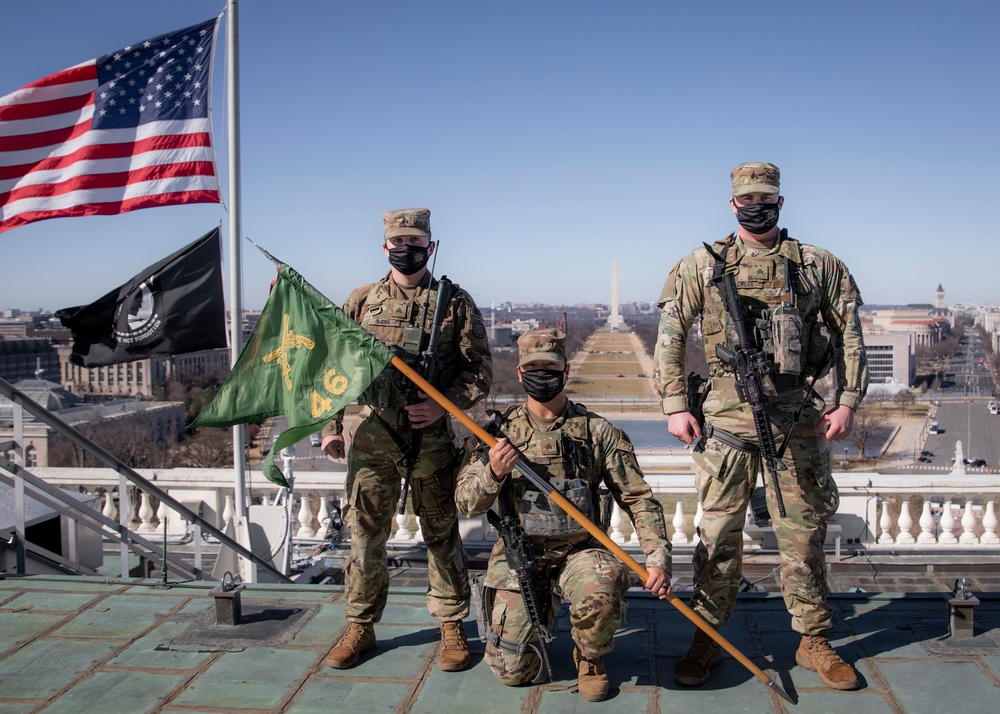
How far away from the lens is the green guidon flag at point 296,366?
429cm

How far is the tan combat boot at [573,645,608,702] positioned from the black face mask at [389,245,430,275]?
84.2 inches

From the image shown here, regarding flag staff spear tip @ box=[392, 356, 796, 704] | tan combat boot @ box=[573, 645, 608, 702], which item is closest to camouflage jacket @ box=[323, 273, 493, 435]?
flag staff spear tip @ box=[392, 356, 796, 704]

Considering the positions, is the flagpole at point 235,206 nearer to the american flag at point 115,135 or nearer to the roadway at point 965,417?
the american flag at point 115,135

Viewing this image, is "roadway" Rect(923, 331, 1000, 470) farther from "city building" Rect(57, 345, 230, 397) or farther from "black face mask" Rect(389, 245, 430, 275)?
"black face mask" Rect(389, 245, 430, 275)

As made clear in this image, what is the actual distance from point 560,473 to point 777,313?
1313mm

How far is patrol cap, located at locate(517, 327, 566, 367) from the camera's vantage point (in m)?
4.05

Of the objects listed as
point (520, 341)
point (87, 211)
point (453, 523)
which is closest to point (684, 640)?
point (453, 523)

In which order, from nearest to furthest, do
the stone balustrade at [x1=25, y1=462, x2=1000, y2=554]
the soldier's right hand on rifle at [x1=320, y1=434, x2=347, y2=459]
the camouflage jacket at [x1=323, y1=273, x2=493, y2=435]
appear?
the camouflage jacket at [x1=323, y1=273, x2=493, y2=435] < the soldier's right hand on rifle at [x1=320, y1=434, x2=347, y2=459] < the stone balustrade at [x1=25, y1=462, x2=1000, y2=554]

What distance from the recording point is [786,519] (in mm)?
4266

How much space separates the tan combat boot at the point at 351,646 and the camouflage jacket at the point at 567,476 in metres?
0.78

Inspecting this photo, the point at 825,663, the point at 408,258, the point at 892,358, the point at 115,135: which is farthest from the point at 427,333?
the point at 892,358

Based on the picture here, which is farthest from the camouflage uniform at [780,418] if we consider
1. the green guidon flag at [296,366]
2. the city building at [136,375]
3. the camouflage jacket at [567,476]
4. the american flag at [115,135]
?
the city building at [136,375]

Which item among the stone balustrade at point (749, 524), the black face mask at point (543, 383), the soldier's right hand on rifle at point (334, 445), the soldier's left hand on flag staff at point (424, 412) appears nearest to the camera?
the black face mask at point (543, 383)

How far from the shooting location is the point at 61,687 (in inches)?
162
